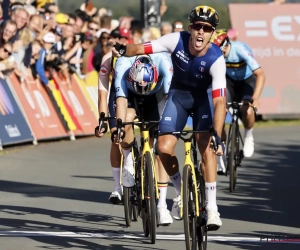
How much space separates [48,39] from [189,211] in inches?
427

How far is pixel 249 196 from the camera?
12227 mm

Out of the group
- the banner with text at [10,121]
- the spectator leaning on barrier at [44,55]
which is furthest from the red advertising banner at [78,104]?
the banner with text at [10,121]

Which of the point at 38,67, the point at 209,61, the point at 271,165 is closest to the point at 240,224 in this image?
the point at 209,61

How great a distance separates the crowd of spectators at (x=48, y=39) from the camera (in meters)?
16.9

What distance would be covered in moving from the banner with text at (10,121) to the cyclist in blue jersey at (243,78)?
4.67m

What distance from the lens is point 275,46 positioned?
77.0ft

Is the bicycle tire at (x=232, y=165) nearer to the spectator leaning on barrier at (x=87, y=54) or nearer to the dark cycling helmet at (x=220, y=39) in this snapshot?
the dark cycling helmet at (x=220, y=39)

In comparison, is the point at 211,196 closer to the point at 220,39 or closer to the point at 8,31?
the point at 220,39

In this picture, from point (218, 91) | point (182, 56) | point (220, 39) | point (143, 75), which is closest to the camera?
point (218, 91)

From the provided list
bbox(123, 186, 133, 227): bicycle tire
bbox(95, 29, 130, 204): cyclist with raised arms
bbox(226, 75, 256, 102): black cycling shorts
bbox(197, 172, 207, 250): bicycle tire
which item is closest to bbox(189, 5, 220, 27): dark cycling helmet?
bbox(197, 172, 207, 250): bicycle tire

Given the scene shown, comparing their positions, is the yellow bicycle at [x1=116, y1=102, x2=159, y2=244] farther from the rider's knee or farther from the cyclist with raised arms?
the cyclist with raised arms

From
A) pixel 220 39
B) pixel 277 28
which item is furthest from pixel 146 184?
pixel 277 28

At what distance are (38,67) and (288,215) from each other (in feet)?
27.3

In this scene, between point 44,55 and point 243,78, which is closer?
point 243,78
